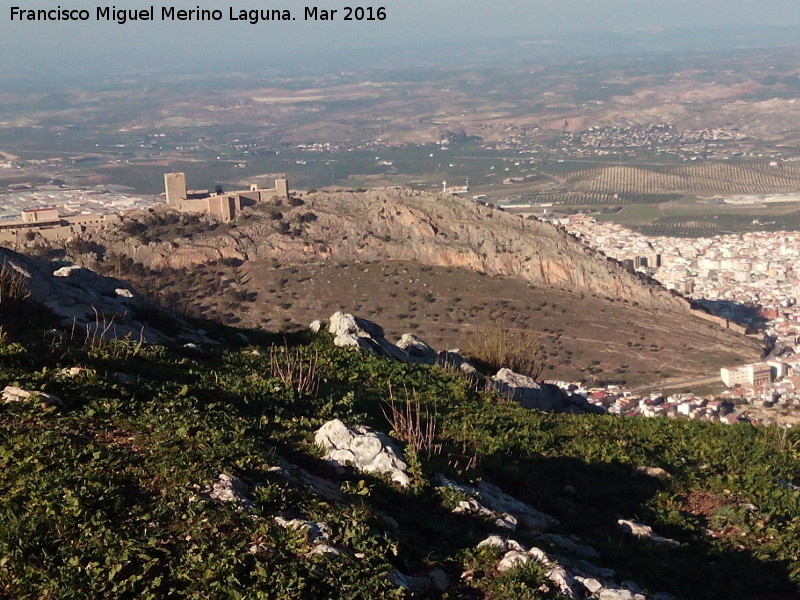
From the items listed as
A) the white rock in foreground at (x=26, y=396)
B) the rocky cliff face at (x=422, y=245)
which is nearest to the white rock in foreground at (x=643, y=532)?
the white rock in foreground at (x=26, y=396)

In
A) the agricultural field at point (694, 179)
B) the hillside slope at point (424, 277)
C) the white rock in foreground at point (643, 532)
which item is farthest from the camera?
the agricultural field at point (694, 179)

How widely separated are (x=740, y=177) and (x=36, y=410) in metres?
95.7

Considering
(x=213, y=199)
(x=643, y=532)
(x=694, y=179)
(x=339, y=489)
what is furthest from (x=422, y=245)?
(x=694, y=179)

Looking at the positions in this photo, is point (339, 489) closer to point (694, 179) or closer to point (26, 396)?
point (26, 396)

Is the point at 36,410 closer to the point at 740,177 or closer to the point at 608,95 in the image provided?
the point at 740,177

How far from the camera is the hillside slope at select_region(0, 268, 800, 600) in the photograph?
500 centimetres

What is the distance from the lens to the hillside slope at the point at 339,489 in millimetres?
5000

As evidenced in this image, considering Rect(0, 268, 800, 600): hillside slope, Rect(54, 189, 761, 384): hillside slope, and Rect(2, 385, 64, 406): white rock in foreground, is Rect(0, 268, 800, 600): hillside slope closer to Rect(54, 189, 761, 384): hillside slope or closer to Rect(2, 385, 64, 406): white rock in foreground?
Rect(2, 385, 64, 406): white rock in foreground

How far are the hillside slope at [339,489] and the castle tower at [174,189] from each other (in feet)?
104

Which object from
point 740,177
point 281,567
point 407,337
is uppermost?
point 281,567

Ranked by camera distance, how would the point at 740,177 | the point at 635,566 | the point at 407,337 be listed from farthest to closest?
1. the point at 740,177
2. the point at 407,337
3. the point at 635,566

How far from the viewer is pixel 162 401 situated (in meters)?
7.35

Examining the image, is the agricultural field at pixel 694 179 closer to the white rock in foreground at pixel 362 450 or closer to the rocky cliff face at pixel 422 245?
the rocky cliff face at pixel 422 245

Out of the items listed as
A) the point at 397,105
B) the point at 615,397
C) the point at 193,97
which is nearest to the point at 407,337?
the point at 615,397
